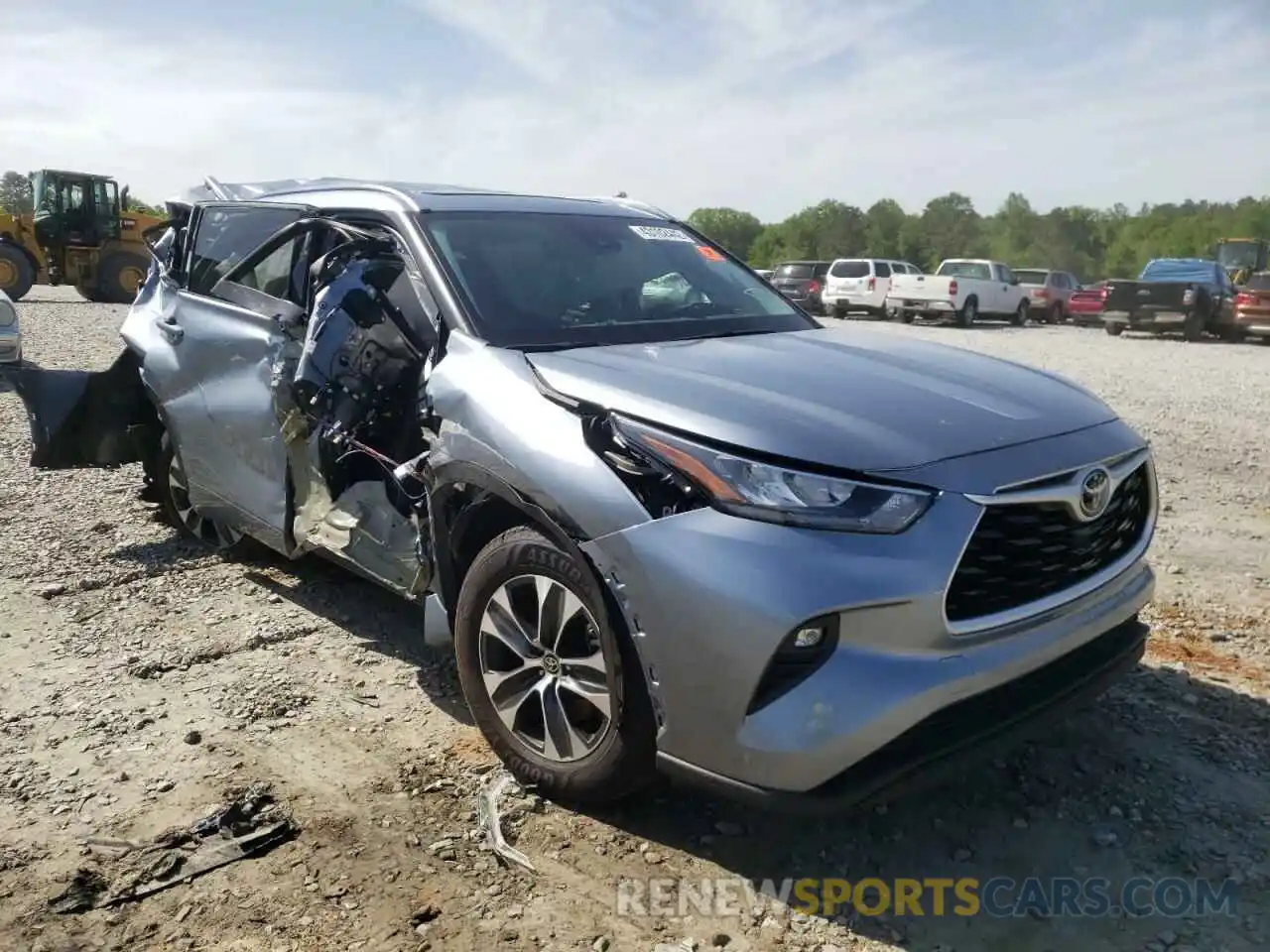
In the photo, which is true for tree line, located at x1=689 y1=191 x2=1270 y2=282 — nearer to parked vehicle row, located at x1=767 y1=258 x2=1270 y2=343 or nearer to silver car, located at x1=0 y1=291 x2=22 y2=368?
parked vehicle row, located at x1=767 y1=258 x2=1270 y2=343

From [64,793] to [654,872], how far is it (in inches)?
73.0

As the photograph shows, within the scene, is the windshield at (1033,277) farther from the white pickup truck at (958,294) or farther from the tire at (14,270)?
the tire at (14,270)

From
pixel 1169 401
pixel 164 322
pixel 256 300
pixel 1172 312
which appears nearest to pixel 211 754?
pixel 256 300

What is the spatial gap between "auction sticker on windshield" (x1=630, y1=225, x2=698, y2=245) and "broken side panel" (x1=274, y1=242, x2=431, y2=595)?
1.01m

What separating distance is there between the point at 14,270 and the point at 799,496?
25.8 meters

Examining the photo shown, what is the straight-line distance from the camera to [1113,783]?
3.21 m

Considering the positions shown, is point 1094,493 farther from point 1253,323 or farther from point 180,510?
point 1253,323

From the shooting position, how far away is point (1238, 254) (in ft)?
94.0

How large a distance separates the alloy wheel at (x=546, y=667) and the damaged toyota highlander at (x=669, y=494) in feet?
0.03

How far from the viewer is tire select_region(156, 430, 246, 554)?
5.36 metres

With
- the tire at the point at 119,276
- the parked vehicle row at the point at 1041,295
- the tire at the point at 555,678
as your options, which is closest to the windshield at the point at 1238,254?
the parked vehicle row at the point at 1041,295

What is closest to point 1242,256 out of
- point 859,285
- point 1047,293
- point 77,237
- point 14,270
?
point 1047,293

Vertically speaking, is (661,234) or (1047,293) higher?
(1047,293)

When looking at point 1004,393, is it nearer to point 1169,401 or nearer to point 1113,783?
point 1113,783
